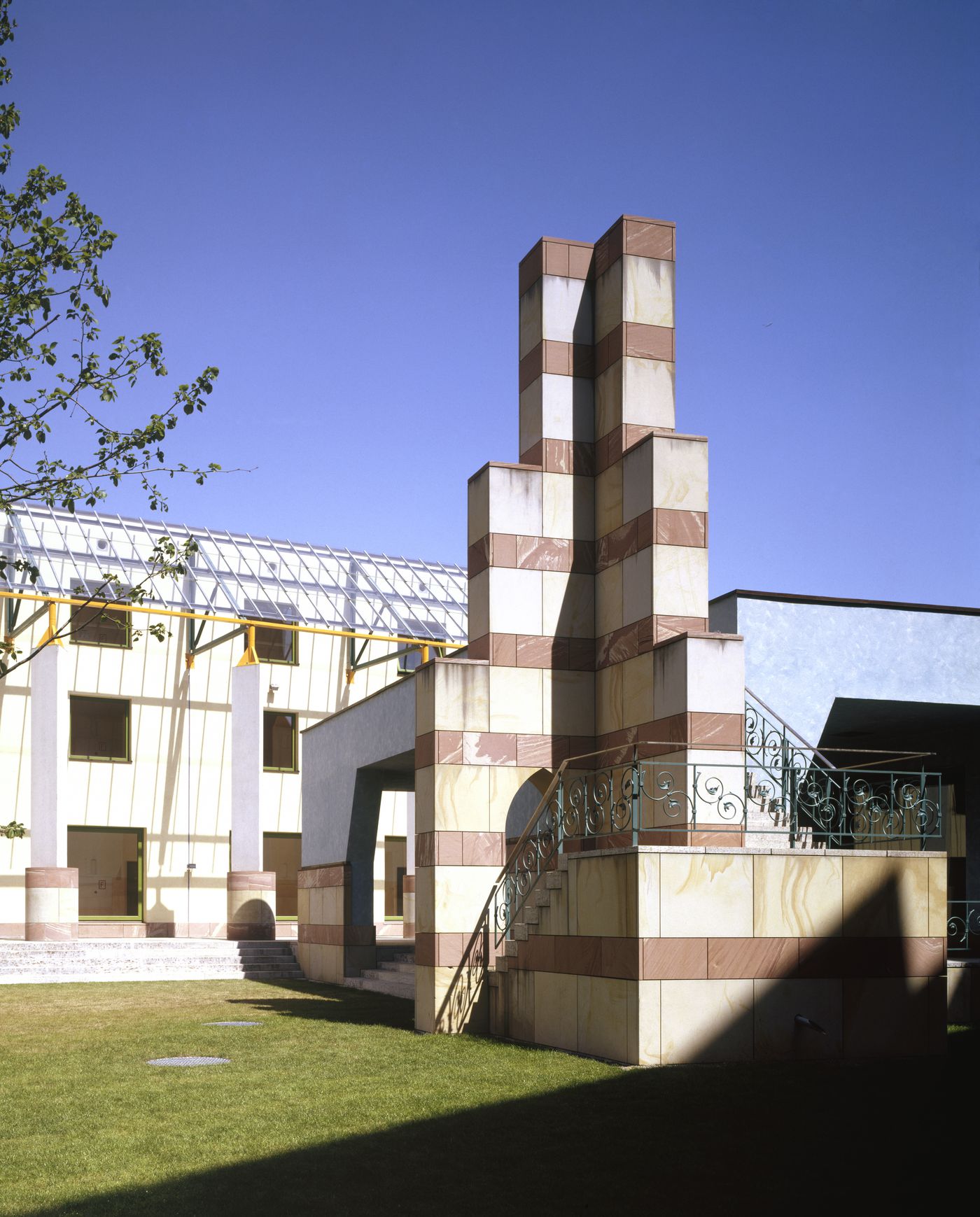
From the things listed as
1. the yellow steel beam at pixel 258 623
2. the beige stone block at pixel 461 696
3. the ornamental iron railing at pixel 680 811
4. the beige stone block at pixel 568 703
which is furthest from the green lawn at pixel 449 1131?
the yellow steel beam at pixel 258 623

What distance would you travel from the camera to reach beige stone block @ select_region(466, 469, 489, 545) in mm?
16156

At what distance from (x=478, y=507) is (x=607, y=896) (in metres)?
5.66

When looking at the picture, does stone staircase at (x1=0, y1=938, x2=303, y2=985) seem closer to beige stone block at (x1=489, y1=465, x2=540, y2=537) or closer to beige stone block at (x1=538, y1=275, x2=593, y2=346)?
beige stone block at (x1=489, y1=465, x2=540, y2=537)

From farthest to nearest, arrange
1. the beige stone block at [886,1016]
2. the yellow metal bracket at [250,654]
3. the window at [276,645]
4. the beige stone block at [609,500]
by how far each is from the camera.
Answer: the window at [276,645] → the yellow metal bracket at [250,654] → the beige stone block at [609,500] → the beige stone block at [886,1016]

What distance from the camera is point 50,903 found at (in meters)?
29.4

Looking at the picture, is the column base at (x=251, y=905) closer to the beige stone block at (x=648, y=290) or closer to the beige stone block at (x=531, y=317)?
the beige stone block at (x=531, y=317)

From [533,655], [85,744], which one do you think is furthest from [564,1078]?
[85,744]

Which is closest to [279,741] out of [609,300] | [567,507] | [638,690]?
[567,507]

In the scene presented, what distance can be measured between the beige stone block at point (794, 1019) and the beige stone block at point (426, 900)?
440 centimetres

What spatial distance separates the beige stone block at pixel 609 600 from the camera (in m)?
15.8

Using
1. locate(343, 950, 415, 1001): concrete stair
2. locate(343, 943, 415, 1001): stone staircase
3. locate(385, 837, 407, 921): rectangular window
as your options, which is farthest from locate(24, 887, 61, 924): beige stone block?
locate(385, 837, 407, 921): rectangular window

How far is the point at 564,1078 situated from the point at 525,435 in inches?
328

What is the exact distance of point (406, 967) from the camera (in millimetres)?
21875

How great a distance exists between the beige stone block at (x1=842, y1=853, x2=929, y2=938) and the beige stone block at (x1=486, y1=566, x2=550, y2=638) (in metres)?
5.07
